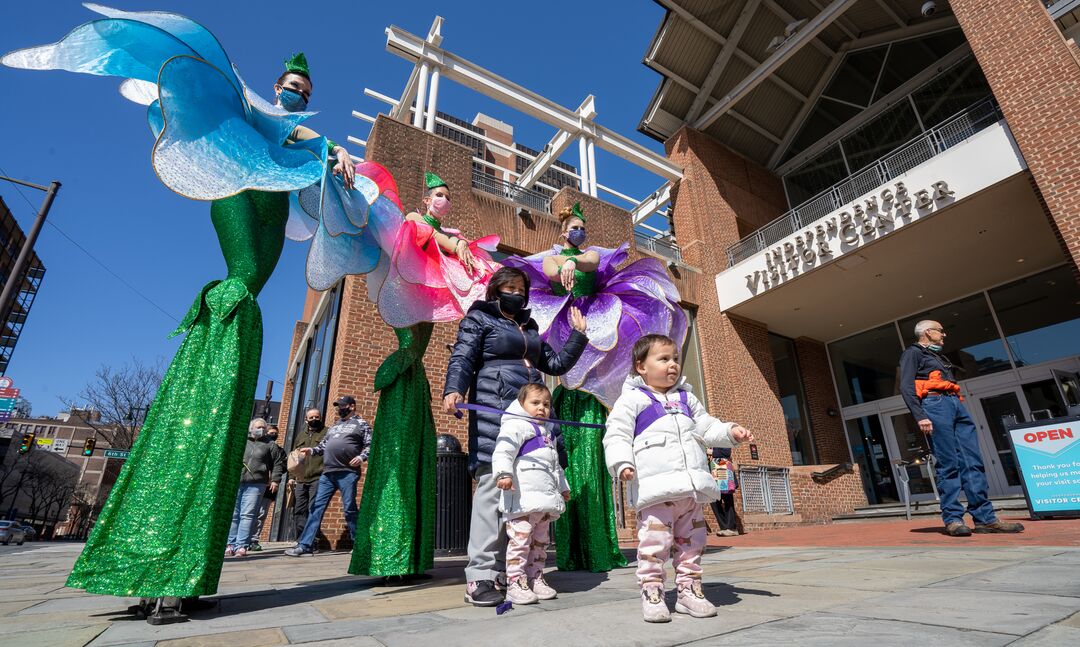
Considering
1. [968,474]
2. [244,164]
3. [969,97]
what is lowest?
[968,474]

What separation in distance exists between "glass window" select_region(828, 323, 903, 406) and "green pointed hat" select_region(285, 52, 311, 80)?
1542 centimetres

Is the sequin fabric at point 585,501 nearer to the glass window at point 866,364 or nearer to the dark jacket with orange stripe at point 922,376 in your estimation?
the dark jacket with orange stripe at point 922,376

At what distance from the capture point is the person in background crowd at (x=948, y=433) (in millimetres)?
4559

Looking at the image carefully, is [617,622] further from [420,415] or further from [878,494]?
[878,494]

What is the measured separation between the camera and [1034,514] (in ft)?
19.0

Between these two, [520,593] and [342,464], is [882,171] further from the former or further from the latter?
[520,593]

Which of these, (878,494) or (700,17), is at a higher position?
(700,17)

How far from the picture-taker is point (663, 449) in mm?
2049

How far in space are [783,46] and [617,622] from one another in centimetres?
1630

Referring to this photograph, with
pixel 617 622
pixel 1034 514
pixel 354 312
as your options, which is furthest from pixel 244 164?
pixel 1034 514

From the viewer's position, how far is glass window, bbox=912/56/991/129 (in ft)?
41.2

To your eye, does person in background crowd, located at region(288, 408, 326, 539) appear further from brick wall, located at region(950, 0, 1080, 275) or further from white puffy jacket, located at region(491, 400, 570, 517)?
brick wall, located at region(950, 0, 1080, 275)

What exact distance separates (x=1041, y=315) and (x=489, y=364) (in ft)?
46.9

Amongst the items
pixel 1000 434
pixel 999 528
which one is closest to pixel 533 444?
pixel 999 528
